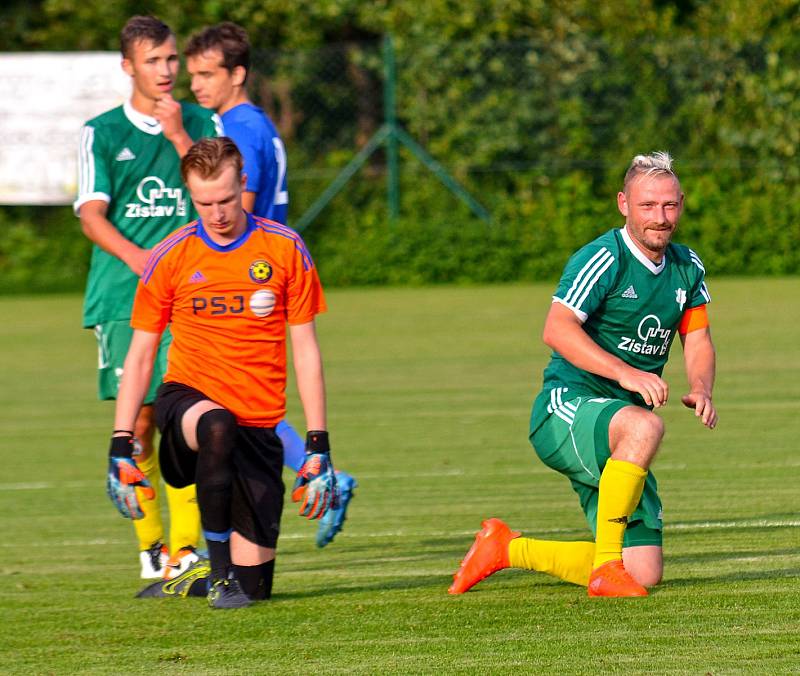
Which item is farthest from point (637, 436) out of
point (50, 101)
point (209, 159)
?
point (50, 101)

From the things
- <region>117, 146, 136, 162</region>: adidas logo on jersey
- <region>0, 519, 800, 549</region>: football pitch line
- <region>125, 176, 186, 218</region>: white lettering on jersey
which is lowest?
<region>0, 519, 800, 549</region>: football pitch line

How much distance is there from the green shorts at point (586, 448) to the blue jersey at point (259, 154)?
1.78 metres

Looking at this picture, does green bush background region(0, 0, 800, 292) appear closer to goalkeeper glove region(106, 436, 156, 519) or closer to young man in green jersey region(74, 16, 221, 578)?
young man in green jersey region(74, 16, 221, 578)

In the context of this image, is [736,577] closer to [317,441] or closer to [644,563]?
[644,563]

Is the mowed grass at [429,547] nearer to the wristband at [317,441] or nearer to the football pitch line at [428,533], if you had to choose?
the football pitch line at [428,533]

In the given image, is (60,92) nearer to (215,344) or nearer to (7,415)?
(7,415)

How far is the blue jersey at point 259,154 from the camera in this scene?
7.20 meters

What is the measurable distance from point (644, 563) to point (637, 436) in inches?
21.1

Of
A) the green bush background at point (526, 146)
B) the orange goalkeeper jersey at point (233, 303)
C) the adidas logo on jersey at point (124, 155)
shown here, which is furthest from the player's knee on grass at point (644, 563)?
the green bush background at point (526, 146)

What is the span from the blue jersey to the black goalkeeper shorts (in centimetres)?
140

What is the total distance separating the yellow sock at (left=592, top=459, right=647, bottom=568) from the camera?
566 centimetres

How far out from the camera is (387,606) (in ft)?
19.2

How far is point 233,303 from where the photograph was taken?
19.8 feet

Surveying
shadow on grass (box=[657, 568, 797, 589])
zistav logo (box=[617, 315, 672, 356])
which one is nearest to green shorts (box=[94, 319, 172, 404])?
zistav logo (box=[617, 315, 672, 356])
